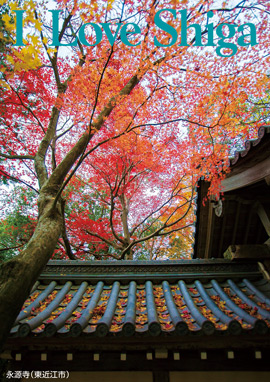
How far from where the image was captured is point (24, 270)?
112 inches

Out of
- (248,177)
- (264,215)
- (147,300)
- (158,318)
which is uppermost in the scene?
(248,177)

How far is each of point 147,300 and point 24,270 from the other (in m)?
2.49

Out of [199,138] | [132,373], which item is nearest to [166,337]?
[132,373]

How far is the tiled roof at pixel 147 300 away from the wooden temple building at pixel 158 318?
17 mm

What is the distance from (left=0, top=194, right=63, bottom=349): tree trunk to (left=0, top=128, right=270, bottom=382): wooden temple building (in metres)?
1.01

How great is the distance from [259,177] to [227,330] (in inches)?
98.5

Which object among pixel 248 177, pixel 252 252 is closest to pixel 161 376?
pixel 252 252

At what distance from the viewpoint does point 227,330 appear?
11.1ft

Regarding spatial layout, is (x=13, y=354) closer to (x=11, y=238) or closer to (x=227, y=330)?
(x=227, y=330)

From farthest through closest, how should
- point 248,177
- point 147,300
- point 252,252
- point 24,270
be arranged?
point 252,252, point 248,177, point 147,300, point 24,270

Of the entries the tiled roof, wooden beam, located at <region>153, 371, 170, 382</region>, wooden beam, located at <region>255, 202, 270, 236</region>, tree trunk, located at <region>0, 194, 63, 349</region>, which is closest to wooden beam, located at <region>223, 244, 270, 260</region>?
the tiled roof

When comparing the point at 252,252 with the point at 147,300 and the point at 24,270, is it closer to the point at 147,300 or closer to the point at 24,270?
the point at 147,300

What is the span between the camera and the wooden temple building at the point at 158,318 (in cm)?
352

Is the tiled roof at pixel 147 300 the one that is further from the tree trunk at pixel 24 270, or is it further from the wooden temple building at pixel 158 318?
the tree trunk at pixel 24 270
